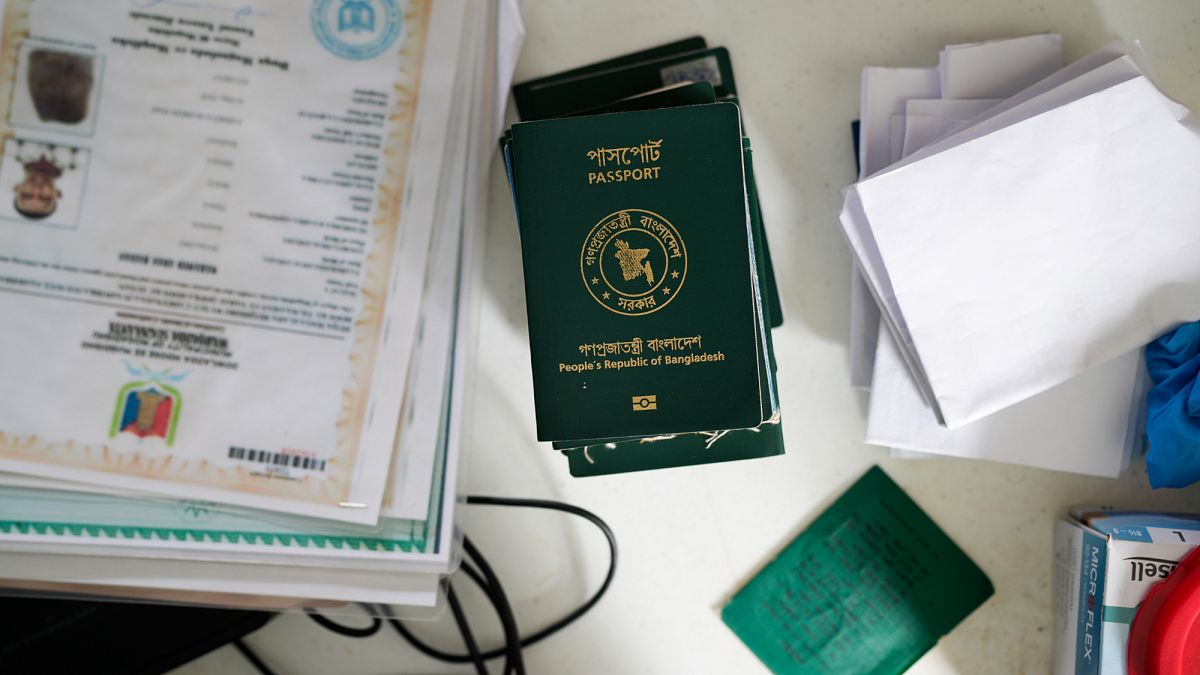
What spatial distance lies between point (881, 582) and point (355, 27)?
23.6 inches

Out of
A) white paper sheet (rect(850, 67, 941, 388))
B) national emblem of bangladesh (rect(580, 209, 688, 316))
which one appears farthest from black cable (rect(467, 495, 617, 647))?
white paper sheet (rect(850, 67, 941, 388))

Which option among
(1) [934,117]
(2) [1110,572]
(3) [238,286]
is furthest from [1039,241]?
(3) [238,286]

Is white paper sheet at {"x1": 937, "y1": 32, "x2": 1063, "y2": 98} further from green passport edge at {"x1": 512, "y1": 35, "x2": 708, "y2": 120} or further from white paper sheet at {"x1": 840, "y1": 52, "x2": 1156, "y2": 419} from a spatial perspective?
green passport edge at {"x1": 512, "y1": 35, "x2": 708, "y2": 120}

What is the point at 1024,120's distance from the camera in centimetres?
53

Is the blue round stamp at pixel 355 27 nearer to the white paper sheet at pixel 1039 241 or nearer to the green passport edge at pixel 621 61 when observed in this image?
the green passport edge at pixel 621 61

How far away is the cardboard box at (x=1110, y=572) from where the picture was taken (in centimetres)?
54

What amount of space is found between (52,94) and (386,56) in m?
0.26

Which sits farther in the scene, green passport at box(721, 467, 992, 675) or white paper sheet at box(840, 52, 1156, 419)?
green passport at box(721, 467, 992, 675)

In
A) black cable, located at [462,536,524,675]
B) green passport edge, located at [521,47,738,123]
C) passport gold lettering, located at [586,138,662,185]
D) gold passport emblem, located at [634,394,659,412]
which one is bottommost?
A: black cable, located at [462,536,524,675]

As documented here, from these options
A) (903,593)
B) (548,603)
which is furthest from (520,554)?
(903,593)

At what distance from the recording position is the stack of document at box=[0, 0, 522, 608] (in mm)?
607

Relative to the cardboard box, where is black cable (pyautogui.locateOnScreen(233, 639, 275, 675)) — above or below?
below

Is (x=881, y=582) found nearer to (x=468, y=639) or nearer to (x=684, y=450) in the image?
(x=684, y=450)

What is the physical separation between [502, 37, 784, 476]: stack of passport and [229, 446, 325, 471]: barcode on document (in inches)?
9.0
